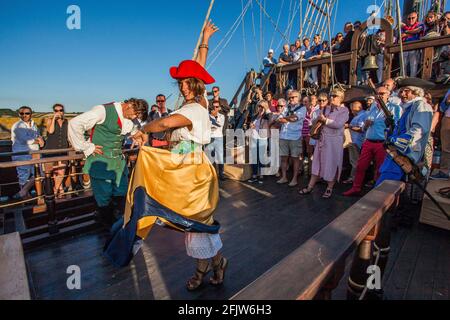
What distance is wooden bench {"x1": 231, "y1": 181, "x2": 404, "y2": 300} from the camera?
26.1 inches

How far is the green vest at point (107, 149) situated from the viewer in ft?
9.36

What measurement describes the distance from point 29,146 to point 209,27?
4870 millimetres

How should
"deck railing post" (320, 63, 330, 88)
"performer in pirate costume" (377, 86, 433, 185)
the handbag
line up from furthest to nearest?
"deck railing post" (320, 63, 330, 88), the handbag, "performer in pirate costume" (377, 86, 433, 185)

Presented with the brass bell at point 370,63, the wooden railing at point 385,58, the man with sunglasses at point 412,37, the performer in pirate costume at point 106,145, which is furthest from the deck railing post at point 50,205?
the man with sunglasses at point 412,37

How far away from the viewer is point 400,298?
1.88 meters

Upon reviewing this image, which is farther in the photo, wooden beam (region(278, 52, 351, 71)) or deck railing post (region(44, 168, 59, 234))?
wooden beam (region(278, 52, 351, 71))

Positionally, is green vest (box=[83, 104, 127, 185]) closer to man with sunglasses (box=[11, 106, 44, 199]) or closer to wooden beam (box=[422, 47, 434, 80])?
man with sunglasses (box=[11, 106, 44, 199])

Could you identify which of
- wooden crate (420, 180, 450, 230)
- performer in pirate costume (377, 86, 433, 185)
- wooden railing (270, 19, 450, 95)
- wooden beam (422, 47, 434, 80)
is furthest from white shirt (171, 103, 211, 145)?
wooden beam (422, 47, 434, 80)

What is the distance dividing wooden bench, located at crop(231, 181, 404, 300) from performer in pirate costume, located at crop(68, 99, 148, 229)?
2.26 m

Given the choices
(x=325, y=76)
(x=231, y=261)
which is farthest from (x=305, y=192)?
(x=325, y=76)

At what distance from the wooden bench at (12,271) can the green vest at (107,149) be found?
128 centimetres

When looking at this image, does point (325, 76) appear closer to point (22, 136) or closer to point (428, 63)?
point (428, 63)
